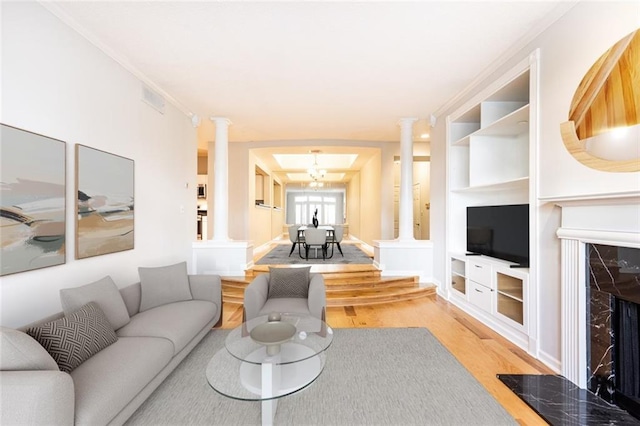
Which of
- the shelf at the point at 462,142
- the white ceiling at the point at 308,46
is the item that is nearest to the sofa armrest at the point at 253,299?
the white ceiling at the point at 308,46

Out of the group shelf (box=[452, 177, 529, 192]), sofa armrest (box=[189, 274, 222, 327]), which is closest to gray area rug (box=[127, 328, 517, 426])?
sofa armrest (box=[189, 274, 222, 327])

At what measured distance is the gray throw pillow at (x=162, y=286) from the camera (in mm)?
2777

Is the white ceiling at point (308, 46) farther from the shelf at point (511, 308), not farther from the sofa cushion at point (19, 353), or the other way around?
the shelf at point (511, 308)

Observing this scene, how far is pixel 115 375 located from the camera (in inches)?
64.3

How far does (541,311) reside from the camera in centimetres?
258

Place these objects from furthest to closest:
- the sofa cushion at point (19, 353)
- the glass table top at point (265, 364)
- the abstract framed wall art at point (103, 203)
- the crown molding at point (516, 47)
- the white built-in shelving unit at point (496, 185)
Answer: the white built-in shelving unit at point (496, 185) → the abstract framed wall art at point (103, 203) → the crown molding at point (516, 47) → the glass table top at point (265, 364) → the sofa cushion at point (19, 353)

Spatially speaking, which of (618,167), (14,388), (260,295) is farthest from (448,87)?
(14,388)

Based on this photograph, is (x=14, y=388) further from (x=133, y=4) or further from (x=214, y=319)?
(x=133, y=4)

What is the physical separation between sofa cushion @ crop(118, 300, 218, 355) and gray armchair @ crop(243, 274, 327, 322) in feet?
1.41

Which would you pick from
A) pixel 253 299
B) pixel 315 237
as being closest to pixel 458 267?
pixel 315 237

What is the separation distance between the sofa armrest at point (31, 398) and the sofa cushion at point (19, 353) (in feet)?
0.22

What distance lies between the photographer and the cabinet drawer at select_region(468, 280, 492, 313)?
10.9ft

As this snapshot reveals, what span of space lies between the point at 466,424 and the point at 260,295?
6.46ft

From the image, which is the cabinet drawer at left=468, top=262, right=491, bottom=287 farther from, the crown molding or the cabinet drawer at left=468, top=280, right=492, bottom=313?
the crown molding
